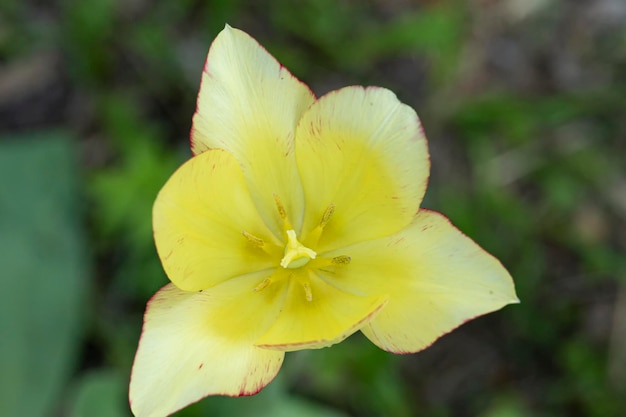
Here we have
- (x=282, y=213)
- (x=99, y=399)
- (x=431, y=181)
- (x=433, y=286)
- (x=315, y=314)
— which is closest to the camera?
(x=433, y=286)

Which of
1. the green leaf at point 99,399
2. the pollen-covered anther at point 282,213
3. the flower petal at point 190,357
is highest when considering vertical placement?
the pollen-covered anther at point 282,213

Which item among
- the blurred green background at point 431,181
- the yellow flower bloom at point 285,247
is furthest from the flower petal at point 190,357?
the blurred green background at point 431,181

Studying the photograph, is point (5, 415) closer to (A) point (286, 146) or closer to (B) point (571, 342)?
(A) point (286, 146)

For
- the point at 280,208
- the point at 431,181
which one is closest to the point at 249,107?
the point at 280,208

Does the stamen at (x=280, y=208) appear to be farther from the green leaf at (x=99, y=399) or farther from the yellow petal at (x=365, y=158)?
the green leaf at (x=99, y=399)

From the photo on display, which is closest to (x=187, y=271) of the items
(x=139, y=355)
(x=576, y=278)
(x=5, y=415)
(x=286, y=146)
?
(x=139, y=355)

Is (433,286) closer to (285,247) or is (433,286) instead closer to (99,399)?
(285,247)
